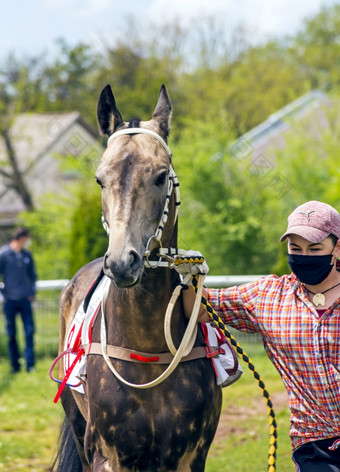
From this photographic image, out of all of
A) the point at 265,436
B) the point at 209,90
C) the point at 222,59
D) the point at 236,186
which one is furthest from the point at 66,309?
the point at 222,59

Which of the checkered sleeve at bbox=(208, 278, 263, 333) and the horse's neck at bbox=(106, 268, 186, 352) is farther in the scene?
the checkered sleeve at bbox=(208, 278, 263, 333)

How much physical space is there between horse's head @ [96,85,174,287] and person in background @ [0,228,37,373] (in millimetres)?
7612

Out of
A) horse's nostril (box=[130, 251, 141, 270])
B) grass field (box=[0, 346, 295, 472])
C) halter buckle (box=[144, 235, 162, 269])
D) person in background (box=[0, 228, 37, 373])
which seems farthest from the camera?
person in background (box=[0, 228, 37, 373])

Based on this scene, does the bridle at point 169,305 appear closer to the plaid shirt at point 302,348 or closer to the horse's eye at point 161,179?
the horse's eye at point 161,179

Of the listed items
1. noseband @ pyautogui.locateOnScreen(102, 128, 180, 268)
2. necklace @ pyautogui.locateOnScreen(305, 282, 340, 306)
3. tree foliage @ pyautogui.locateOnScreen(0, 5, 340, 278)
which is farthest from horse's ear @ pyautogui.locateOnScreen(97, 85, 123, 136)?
tree foliage @ pyautogui.locateOnScreen(0, 5, 340, 278)

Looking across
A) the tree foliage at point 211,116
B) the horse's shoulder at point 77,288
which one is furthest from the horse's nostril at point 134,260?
the tree foliage at point 211,116

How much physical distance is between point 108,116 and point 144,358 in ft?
3.78

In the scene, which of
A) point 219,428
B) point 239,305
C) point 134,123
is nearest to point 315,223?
point 239,305

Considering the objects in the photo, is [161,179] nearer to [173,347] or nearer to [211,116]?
[173,347]

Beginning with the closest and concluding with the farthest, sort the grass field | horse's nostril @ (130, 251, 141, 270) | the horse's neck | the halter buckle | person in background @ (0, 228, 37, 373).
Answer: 1. horse's nostril @ (130, 251, 141, 270)
2. the halter buckle
3. the horse's neck
4. the grass field
5. person in background @ (0, 228, 37, 373)

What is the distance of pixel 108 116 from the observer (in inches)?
133

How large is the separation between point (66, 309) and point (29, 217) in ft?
53.1

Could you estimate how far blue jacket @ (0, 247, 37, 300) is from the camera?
1056cm

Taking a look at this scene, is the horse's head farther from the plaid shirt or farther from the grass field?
the grass field
